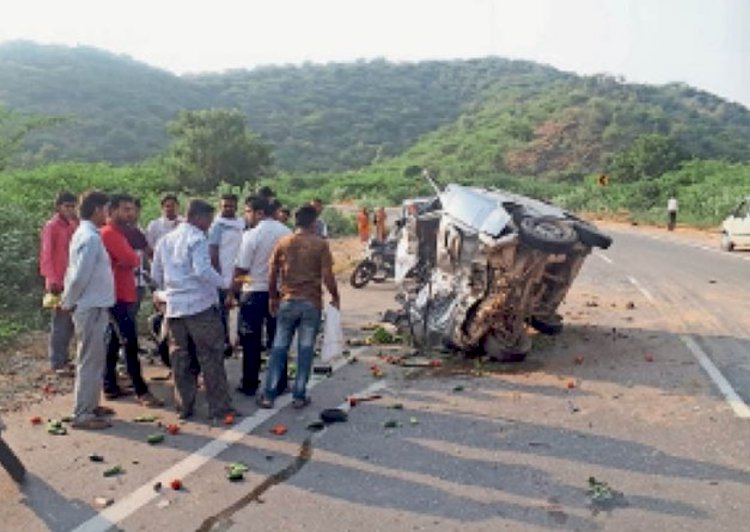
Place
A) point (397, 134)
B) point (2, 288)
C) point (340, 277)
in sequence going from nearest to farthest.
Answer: point (2, 288)
point (340, 277)
point (397, 134)

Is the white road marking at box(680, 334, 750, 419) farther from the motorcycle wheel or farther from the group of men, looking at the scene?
the motorcycle wheel

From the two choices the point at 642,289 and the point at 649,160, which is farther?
the point at 649,160

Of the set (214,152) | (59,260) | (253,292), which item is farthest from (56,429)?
(214,152)

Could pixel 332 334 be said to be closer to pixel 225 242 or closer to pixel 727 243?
pixel 225 242

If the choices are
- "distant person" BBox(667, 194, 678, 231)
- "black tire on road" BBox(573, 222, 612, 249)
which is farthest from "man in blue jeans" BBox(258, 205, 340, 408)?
"distant person" BBox(667, 194, 678, 231)

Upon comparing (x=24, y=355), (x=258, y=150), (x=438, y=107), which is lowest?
(x=24, y=355)

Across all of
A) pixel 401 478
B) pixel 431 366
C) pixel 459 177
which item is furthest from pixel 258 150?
pixel 401 478

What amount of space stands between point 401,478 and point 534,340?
4869 mm

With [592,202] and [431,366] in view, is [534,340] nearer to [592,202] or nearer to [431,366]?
[431,366]

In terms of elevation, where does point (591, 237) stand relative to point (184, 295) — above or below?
above

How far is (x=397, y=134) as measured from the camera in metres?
85.0

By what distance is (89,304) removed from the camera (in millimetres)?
7035

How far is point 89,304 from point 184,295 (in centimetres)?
77

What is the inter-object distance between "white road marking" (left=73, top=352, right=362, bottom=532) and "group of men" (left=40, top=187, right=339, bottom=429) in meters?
0.23
